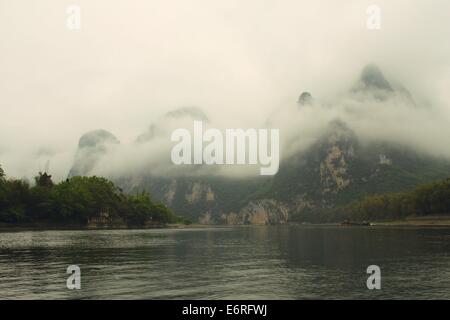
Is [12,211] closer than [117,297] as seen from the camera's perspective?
No

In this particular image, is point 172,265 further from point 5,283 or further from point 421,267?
point 421,267

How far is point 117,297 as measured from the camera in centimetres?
3750

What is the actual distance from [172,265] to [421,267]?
3149 centimetres

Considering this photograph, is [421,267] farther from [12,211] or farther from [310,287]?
[12,211]

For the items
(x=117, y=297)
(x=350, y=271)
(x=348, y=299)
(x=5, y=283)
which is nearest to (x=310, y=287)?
(x=348, y=299)

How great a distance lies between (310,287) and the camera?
4166cm
